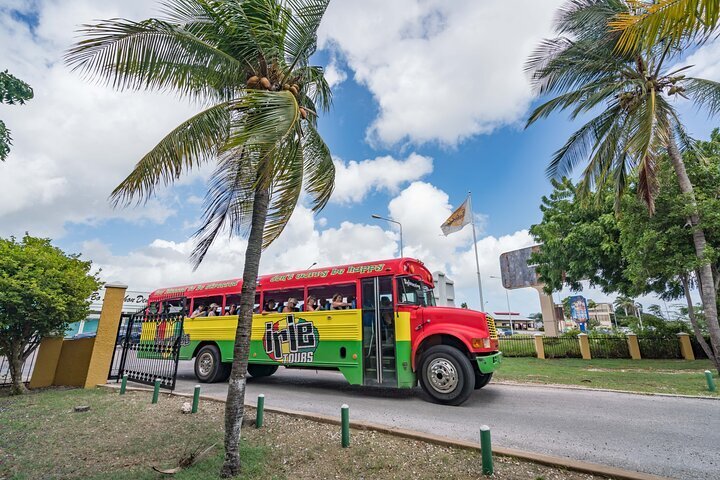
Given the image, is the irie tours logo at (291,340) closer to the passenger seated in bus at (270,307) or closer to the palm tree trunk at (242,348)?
the passenger seated in bus at (270,307)

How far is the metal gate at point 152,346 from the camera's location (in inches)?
349

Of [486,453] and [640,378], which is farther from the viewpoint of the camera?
[640,378]

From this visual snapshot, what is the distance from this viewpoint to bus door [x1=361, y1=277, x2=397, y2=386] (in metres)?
7.71

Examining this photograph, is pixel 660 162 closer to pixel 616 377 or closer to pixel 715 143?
pixel 715 143

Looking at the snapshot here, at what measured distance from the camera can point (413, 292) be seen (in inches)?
325

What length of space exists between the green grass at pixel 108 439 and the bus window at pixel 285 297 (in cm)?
307

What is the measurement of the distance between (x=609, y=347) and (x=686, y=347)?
2787mm

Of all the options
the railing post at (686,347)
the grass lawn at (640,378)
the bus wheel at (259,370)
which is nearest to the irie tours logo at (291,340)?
the bus wheel at (259,370)

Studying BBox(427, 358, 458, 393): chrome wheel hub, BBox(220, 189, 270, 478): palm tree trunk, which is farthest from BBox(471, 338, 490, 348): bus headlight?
BBox(220, 189, 270, 478): palm tree trunk

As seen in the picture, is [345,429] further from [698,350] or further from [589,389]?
[698,350]

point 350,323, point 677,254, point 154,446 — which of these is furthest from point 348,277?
point 677,254

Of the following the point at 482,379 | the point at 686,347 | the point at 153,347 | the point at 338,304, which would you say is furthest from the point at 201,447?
the point at 686,347

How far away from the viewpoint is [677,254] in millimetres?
11203

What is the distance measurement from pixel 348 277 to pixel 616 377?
9.25 m
